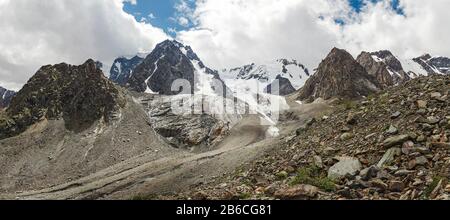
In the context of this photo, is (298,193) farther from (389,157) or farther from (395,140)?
(395,140)

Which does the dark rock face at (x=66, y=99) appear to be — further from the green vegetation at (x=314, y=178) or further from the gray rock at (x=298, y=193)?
the gray rock at (x=298, y=193)

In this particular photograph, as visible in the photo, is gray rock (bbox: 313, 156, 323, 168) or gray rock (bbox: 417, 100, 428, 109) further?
gray rock (bbox: 417, 100, 428, 109)

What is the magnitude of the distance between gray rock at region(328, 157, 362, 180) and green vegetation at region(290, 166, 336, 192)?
0.50m

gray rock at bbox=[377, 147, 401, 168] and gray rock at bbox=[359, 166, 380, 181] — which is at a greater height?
gray rock at bbox=[377, 147, 401, 168]

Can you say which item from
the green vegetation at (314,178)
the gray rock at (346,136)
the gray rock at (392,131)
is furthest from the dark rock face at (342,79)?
the green vegetation at (314,178)

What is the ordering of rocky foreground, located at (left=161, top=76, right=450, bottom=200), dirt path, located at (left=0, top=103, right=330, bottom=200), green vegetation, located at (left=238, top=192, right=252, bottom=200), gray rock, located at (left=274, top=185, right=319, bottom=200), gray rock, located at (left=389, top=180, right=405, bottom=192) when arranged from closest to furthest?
1. gray rock, located at (left=389, top=180, right=405, bottom=192)
2. rocky foreground, located at (left=161, top=76, right=450, bottom=200)
3. gray rock, located at (left=274, top=185, right=319, bottom=200)
4. green vegetation, located at (left=238, top=192, right=252, bottom=200)
5. dirt path, located at (left=0, top=103, right=330, bottom=200)

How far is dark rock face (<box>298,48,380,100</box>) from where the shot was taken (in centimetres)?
16538

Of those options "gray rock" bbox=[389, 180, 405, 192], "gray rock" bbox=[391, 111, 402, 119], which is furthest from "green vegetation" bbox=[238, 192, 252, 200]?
"gray rock" bbox=[391, 111, 402, 119]

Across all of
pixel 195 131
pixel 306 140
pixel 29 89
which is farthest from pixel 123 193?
pixel 29 89

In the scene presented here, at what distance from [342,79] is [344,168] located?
151806mm

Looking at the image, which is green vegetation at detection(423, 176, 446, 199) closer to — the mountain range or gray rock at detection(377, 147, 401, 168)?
the mountain range

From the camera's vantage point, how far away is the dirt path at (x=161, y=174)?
53.7m
